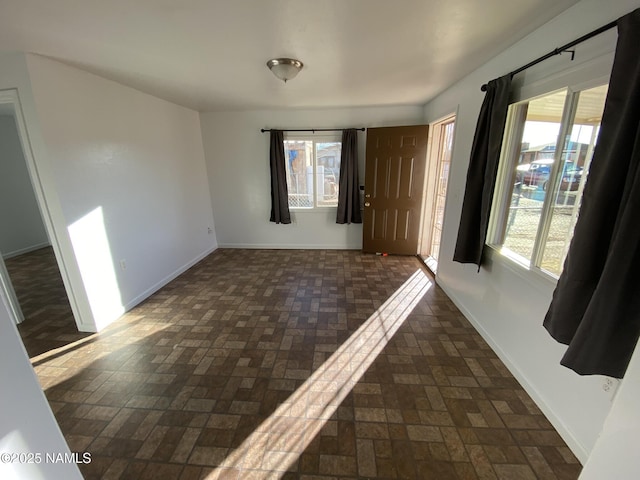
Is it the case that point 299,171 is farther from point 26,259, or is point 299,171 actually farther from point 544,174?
point 26,259

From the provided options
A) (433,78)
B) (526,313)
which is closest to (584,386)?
(526,313)

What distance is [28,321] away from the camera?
98.5 inches

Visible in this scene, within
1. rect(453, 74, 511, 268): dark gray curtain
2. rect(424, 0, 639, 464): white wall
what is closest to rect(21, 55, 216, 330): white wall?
rect(453, 74, 511, 268): dark gray curtain

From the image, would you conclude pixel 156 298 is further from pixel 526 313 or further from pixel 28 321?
pixel 526 313

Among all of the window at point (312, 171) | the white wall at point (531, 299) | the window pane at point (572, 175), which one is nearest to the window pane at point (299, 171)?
the window at point (312, 171)

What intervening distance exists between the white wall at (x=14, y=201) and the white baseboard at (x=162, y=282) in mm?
3238

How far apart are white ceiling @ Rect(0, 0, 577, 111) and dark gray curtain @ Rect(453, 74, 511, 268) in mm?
367

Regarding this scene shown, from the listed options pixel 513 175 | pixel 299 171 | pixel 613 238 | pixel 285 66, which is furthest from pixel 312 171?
pixel 613 238

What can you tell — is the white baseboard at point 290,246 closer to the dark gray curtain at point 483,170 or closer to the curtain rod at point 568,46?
the dark gray curtain at point 483,170

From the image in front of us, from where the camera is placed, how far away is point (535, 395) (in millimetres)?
1627

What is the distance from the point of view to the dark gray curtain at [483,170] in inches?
→ 74.3

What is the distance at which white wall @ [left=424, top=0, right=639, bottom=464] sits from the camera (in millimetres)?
1277

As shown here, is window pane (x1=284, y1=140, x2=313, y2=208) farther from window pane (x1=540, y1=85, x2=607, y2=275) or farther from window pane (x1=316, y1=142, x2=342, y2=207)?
window pane (x1=540, y1=85, x2=607, y2=275)

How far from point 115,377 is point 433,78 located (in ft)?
12.4
